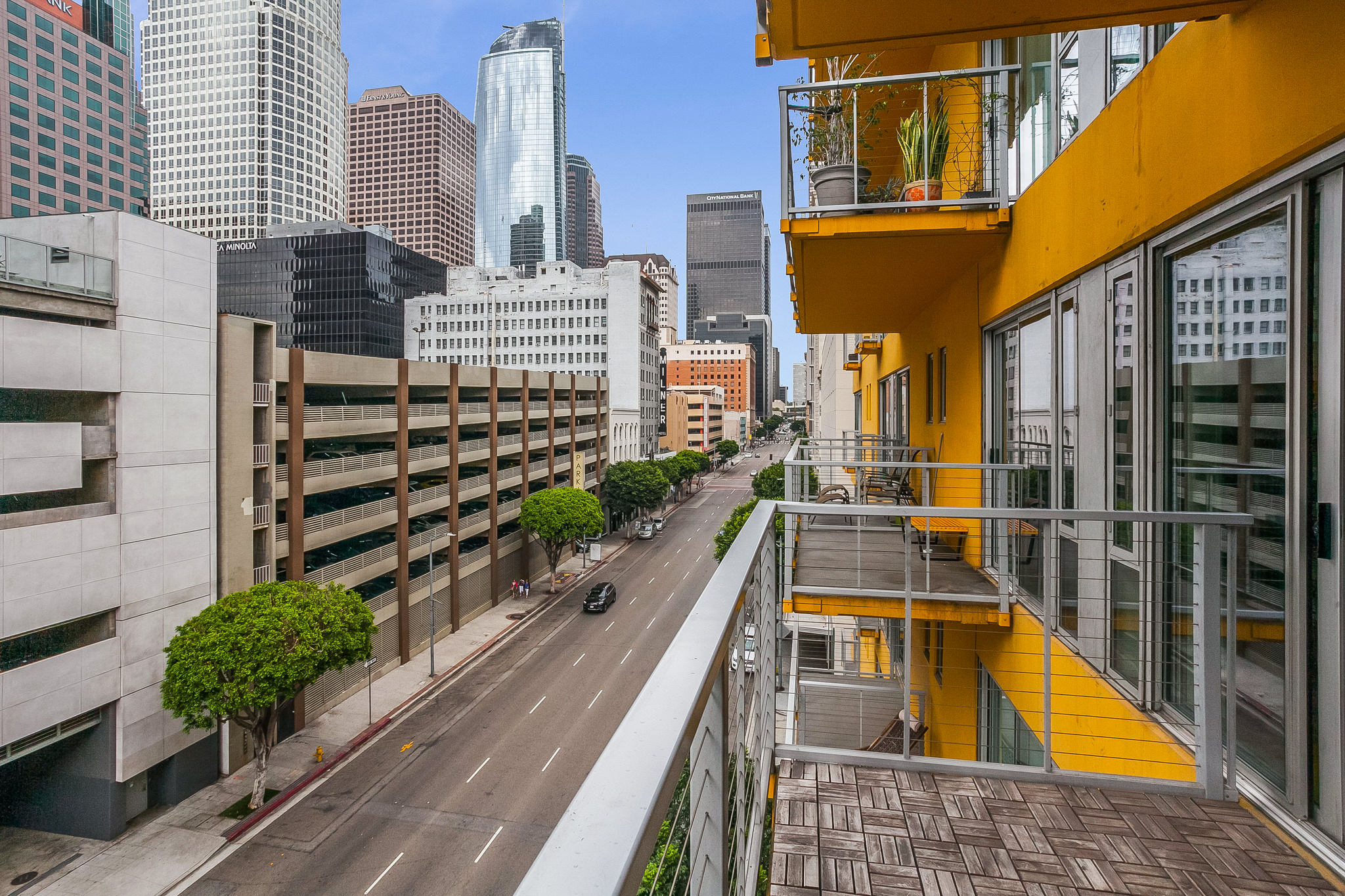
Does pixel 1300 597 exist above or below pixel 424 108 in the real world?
below

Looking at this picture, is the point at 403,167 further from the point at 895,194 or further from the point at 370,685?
the point at 895,194

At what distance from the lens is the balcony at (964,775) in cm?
95

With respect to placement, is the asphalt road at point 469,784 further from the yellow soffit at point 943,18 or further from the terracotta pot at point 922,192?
the yellow soffit at point 943,18

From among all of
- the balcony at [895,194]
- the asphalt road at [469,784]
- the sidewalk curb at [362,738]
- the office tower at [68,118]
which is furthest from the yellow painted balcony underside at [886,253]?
the office tower at [68,118]

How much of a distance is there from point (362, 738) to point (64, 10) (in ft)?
267

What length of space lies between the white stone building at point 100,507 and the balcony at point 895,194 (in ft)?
48.9

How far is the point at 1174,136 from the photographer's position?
3.73 meters

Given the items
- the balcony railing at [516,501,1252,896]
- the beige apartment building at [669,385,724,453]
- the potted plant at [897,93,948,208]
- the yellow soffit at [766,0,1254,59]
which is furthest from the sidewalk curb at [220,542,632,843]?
the beige apartment building at [669,385,724,453]

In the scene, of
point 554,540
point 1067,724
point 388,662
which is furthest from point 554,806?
point 554,540

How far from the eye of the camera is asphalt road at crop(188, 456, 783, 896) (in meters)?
14.1

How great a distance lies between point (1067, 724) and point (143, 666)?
60.1 feet

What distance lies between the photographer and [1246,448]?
3352 mm

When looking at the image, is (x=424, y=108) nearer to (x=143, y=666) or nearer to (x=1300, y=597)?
(x=143, y=666)

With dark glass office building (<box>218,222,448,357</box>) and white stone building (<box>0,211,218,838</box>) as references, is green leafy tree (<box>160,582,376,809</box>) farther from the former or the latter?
dark glass office building (<box>218,222,448,357</box>)
